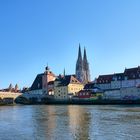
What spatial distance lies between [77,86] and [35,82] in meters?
22.7

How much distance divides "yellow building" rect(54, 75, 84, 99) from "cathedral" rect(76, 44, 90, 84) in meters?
29.6

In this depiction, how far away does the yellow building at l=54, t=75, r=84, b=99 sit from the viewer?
119 m

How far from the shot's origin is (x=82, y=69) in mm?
155875

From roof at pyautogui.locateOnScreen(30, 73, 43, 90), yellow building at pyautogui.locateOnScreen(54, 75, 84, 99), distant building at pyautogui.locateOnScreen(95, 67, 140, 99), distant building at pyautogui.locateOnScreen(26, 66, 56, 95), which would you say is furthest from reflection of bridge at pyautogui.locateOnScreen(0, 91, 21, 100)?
distant building at pyautogui.locateOnScreen(95, 67, 140, 99)

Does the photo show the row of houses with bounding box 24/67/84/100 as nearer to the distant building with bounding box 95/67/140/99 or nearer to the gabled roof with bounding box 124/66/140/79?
the distant building with bounding box 95/67/140/99

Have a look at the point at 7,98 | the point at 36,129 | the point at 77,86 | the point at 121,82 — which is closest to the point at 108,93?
the point at 121,82

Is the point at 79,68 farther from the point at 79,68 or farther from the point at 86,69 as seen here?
the point at 86,69

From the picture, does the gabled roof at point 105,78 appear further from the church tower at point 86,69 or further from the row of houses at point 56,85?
the church tower at point 86,69

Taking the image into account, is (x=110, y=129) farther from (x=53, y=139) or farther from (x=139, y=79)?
(x=139, y=79)

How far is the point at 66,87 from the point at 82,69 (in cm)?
3772

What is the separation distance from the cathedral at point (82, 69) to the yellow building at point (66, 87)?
29622 millimetres

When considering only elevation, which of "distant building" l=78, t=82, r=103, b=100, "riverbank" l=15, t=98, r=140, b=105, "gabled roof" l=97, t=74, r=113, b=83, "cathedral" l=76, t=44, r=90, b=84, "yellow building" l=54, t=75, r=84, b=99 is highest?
"cathedral" l=76, t=44, r=90, b=84

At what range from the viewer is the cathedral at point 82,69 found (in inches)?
6112

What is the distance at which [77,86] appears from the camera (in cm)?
12369
